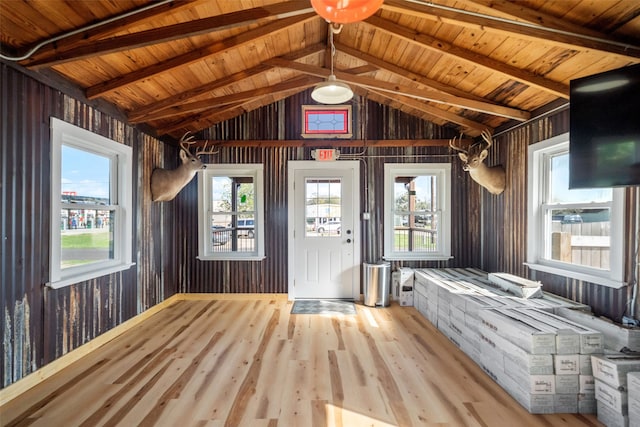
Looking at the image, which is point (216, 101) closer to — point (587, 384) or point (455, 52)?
point (455, 52)

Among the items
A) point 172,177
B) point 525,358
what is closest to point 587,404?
Result: point 525,358

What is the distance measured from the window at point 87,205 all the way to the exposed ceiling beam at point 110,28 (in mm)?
587

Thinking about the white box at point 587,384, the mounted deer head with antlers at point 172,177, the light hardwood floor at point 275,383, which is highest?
the mounted deer head with antlers at point 172,177

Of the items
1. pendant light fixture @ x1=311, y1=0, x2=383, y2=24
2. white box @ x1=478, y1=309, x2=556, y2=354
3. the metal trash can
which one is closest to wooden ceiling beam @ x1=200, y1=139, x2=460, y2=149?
the metal trash can

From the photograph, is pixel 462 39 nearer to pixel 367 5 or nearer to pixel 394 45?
pixel 394 45

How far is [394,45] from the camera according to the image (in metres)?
3.17

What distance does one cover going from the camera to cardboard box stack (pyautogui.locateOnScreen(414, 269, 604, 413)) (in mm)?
2023

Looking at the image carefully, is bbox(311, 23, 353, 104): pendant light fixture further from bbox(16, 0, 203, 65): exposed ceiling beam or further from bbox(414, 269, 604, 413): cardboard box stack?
bbox(414, 269, 604, 413): cardboard box stack

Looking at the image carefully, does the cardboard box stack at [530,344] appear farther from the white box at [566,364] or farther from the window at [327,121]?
the window at [327,121]

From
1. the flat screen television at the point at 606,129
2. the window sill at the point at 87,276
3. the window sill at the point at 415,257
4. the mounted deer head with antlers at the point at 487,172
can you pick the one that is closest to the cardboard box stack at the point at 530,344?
the flat screen television at the point at 606,129

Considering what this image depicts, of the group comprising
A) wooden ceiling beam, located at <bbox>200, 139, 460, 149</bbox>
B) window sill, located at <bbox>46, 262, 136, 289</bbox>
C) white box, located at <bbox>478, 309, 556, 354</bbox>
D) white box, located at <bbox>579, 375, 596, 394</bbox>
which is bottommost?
white box, located at <bbox>579, 375, 596, 394</bbox>

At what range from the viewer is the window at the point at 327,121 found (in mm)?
4719

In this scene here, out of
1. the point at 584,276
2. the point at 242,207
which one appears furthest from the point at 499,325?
the point at 242,207

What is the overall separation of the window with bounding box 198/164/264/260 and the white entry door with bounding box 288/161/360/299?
0.58 metres
